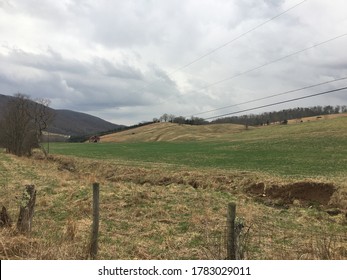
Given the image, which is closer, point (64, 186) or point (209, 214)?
point (209, 214)

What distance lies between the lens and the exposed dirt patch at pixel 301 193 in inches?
771

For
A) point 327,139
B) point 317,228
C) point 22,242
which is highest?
point 327,139

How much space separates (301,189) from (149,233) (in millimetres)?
12807

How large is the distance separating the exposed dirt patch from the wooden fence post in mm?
14691

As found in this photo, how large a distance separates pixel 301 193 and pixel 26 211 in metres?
16.0

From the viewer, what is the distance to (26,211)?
8.49 meters

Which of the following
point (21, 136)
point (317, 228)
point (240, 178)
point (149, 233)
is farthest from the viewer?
point (21, 136)

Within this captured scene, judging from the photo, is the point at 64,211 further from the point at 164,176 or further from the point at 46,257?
the point at 164,176

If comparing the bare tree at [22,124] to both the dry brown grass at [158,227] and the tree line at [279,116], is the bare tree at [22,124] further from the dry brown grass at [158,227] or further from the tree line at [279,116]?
the tree line at [279,116]

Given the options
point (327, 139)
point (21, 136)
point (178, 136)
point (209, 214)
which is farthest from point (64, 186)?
point (178, 136)

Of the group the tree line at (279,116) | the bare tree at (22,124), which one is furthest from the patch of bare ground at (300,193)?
the tree line at (279,116)

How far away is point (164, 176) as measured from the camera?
29406 millimetres

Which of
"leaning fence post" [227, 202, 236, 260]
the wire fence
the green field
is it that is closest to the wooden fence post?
the wire fence

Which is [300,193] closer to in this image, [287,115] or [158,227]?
[158,227]
